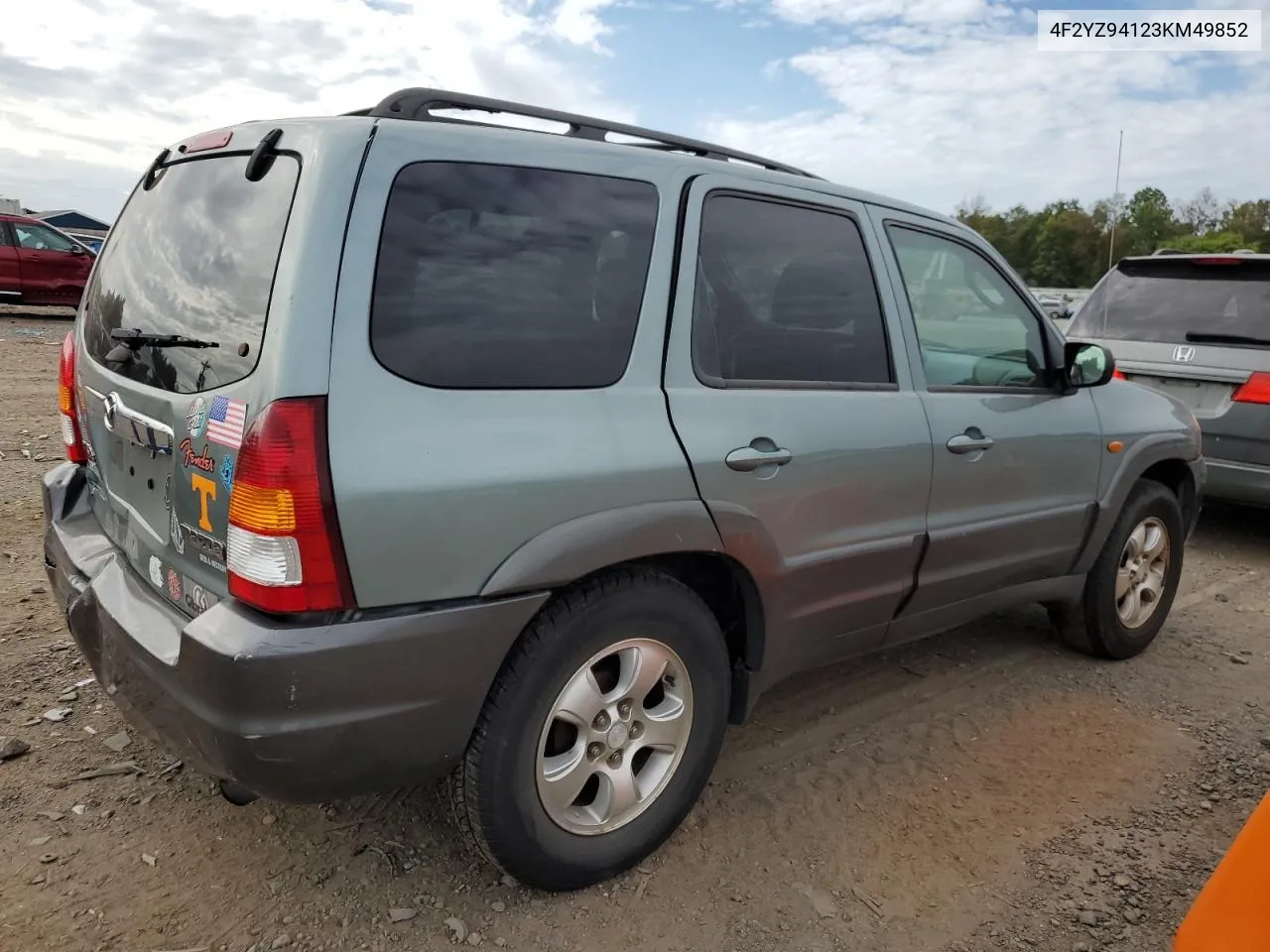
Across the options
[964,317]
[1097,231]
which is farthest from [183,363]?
[1097,231]

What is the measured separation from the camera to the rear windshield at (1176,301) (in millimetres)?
5641

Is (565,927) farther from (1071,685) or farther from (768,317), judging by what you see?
(1071,685)

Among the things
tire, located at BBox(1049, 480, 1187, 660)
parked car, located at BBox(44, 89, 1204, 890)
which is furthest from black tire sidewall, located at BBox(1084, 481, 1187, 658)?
parked car, located at BBox(44, 89, 1204, 890)

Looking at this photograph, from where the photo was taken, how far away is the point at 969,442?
312 centimetres

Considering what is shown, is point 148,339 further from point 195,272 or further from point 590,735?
point 590,735

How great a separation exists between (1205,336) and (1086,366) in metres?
2.82

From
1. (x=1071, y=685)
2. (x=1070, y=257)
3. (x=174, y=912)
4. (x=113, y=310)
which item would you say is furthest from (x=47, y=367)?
(x=1070, y=257)

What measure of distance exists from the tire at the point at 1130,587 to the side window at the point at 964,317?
0.87 m

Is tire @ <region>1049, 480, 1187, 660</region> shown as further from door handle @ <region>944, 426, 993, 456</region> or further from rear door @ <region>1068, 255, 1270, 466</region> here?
rear door @ <region>1068, 255, 1270, 466</region>

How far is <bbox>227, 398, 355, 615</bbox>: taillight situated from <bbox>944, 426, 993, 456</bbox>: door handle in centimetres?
201

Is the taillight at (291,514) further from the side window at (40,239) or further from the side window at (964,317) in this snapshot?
the side window at (40,239)

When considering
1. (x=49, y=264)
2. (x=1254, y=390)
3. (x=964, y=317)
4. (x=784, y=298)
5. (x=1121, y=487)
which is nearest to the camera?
(x=784, y=298)

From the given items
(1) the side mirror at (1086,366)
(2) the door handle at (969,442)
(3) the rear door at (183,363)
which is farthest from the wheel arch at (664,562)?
(1) the side mirror at (1086,366)

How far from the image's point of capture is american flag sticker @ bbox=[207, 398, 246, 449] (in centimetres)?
190
